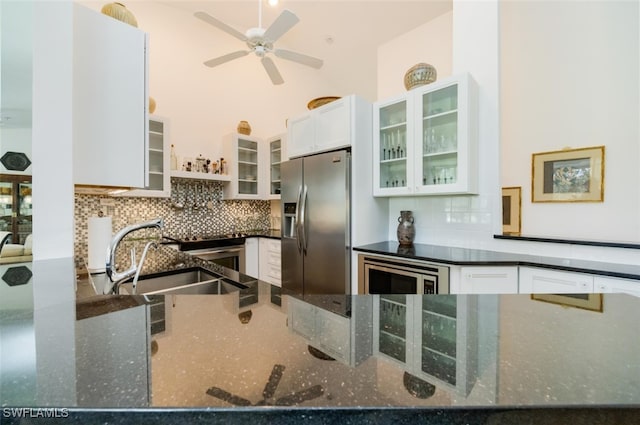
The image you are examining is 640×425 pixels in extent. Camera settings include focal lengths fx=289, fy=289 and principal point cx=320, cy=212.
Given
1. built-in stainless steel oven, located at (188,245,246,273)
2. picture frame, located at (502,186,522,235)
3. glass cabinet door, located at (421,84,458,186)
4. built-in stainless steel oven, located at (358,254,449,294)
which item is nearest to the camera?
built-in stainless steel oven, located at (358,254,449,294)

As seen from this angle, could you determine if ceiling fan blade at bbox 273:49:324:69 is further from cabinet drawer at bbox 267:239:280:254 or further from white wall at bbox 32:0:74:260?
cabinet drawer at bbox 267:239:280:254

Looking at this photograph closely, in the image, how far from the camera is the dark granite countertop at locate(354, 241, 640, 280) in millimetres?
1727

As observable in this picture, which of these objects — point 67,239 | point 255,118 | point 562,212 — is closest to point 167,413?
point 67,239

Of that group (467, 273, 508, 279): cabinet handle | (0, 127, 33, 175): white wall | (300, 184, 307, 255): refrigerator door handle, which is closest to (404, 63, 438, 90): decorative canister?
(300, 184, 307, 255): refrigerator door handle

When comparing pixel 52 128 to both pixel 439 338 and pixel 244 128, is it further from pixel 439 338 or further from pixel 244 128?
pixel 244 128

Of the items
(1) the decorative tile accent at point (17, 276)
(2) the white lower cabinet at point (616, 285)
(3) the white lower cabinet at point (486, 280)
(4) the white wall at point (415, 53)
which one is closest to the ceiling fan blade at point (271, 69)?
(4) the white wall at point (415, 53)

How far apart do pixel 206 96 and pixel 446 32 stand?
3245mm

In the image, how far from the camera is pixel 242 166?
4.32 metres

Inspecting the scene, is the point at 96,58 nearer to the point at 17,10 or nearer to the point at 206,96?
the point at 17,10

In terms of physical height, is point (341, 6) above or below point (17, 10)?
above

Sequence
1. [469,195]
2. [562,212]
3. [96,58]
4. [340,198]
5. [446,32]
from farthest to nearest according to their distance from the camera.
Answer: [446,32]
[562,212]
[340,198]
[469,195]
[96,58]

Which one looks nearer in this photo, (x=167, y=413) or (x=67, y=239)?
(x=167, y=413)

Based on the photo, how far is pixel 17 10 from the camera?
118cm

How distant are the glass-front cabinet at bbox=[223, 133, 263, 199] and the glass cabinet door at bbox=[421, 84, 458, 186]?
2601mm
